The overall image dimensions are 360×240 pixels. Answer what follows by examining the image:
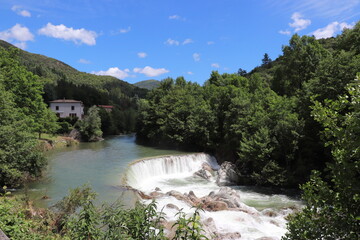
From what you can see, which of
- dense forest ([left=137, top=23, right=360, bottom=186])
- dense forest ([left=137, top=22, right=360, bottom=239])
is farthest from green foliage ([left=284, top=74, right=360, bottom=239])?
dense forest ([left=137, top=23, right=360, bottom=186])

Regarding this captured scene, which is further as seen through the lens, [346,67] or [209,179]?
[209,179]

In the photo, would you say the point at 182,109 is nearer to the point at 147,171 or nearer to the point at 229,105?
the point at 229,105

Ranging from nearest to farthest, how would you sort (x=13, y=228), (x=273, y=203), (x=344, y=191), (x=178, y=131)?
(x=344, y=191) → (x=13, y=228) → (x=273, y=203) → (x=178, y=131)

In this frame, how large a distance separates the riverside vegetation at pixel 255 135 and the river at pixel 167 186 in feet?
4.49

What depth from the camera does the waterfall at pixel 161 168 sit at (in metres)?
22.4

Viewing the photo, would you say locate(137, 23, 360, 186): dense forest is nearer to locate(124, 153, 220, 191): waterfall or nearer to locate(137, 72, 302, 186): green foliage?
locate(137, 72, 302, 186): green foliage

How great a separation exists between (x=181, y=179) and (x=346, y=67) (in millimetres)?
15595

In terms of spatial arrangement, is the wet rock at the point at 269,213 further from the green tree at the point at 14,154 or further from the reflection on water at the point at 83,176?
the green tree at the point at 14,154

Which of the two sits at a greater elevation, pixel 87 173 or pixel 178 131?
pixel 178 131

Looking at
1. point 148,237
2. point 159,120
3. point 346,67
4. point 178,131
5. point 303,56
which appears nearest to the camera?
point 148,237

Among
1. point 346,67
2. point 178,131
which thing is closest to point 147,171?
point 178,131

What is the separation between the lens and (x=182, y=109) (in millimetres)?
38562

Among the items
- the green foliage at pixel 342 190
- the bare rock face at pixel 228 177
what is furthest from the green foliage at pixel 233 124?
the green foliage at pixel 342 190

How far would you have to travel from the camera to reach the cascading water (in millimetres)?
13180
